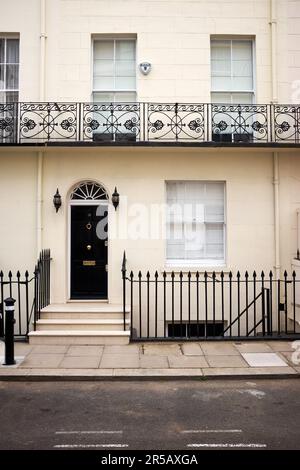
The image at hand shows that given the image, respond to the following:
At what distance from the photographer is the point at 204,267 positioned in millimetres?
10539

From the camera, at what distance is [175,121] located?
34.6 feet

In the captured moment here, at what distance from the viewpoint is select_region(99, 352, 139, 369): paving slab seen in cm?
733

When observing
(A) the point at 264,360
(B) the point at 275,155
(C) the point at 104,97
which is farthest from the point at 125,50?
(A) the point at 264,360

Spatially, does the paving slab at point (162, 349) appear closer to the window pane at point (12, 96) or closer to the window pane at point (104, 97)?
the window pane at point (104, 97)

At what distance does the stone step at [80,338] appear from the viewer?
8.63 metres

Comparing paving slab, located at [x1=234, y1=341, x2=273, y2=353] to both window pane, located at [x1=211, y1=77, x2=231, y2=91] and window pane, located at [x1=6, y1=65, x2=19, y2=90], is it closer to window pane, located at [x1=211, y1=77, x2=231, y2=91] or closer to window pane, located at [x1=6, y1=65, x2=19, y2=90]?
window pane, located at [x1=211, y1=77, x2=231, y2=91]

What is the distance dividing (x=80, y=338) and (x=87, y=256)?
2.55 meters

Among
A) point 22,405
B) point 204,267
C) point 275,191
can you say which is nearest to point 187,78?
point 275,191

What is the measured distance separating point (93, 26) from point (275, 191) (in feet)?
20.1

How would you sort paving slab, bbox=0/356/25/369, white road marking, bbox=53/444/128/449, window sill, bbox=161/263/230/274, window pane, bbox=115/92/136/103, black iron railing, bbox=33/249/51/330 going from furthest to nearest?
1. window pane, bbox=115/92/136/103
2. window sill, bbox=161/263/230/274
3. black iron railing, bbox=33/249/51/330
4. paving slab, bbox=0/356/25/369
5. white road marking, bbox=53/444/128/449

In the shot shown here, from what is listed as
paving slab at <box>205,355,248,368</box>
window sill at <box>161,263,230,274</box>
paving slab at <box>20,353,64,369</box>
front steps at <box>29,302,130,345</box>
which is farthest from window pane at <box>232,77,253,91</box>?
paving slab at <box>20,353,64,369</box>
